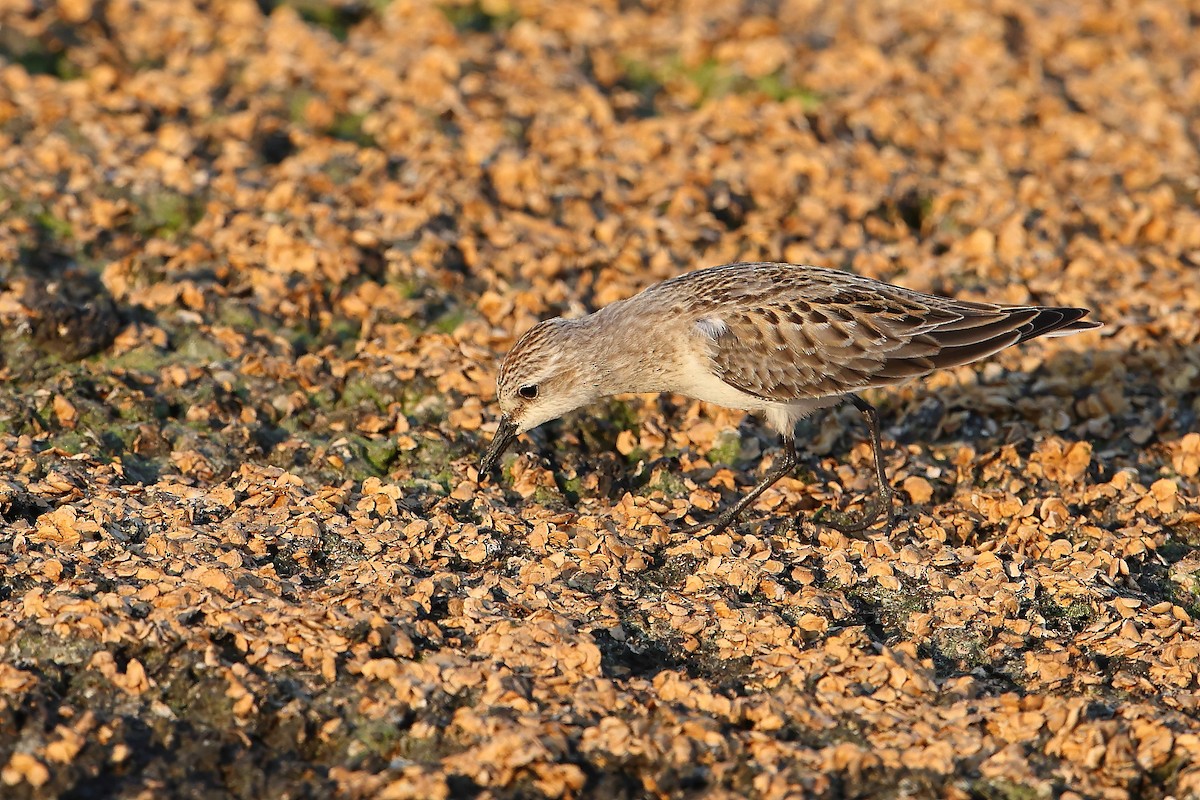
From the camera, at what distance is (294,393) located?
24.4 ft

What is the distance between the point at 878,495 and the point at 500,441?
78.0 inches

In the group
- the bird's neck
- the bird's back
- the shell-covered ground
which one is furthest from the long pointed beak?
the bird's back

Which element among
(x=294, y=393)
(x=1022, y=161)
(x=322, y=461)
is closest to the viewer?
(x=322, y=461)

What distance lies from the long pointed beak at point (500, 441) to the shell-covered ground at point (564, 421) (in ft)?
0.55

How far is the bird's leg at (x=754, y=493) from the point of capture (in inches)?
265

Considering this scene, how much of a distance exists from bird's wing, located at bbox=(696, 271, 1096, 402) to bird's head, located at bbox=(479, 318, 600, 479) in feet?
2.14

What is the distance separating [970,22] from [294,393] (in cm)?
700

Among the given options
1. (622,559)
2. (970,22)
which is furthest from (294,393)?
(970,22)

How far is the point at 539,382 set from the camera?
6836 millimetres

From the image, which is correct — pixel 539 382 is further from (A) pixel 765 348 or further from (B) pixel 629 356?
(A) pixel 765 348

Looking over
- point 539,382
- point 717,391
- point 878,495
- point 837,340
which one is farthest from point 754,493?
point 539,382

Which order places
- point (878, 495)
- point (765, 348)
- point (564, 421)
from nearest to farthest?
point (765, 348)
point (878, 495)
point (564, 421)

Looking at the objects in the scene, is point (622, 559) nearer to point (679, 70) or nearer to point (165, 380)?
point (165, 380)

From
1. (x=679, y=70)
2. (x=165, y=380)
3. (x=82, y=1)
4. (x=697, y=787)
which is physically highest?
(x=82, y=1)
